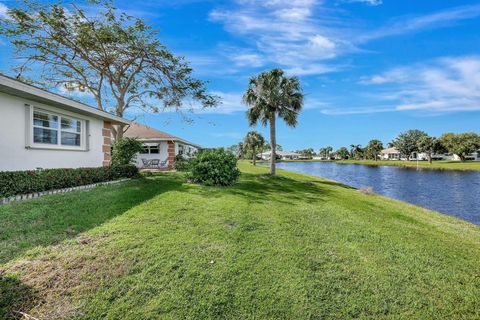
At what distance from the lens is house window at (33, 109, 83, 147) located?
27.6ft

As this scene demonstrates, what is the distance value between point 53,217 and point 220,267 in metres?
3.99

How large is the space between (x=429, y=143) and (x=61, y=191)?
256ft

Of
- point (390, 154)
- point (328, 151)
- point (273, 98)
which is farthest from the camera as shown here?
point (328, 151)

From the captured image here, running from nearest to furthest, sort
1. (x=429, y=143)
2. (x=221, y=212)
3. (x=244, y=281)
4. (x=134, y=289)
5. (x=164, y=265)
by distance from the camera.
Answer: (x=134, y=289) < (x=244, y=281) < (x=164, y=265) < (x=221, y=212) < (x=429, y=143)

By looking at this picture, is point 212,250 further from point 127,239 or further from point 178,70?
point 178,70

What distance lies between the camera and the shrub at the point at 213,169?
10.7 metres

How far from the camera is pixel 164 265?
3582mm

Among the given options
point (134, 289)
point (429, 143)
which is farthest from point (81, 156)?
point (429, 143)

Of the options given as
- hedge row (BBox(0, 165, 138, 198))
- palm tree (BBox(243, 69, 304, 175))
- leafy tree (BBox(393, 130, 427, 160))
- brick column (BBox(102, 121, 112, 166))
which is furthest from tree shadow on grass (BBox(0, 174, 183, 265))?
leafy tree (BBox(393, 130, 427, 160))

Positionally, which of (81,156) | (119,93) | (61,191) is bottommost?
(61,191)

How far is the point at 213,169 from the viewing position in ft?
35.2

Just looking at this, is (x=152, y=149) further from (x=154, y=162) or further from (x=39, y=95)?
(x=39, y=95)

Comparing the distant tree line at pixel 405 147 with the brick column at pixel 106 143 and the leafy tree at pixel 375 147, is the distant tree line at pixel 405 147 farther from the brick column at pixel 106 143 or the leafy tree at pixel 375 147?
the brick column at pixel 106 143

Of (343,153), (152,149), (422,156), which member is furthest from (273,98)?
(343,153)
